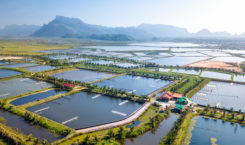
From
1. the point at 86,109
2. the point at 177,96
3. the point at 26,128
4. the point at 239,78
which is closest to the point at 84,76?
the point at 86,109

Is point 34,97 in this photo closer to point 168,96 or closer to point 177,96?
point 168,96

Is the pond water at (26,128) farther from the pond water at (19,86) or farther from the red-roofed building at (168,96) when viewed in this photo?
the red-roofed building at (168,96)

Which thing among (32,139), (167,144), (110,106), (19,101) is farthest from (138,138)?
(19,101)

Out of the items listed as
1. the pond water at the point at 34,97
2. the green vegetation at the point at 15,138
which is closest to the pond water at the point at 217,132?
the green vegetation at the point at 15,138

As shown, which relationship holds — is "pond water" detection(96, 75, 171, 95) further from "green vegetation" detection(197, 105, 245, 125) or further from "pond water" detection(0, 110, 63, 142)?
"pond water" detection(0, 110, 63, 142)

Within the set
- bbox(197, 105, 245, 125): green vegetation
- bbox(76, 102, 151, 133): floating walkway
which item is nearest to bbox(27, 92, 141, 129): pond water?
bbox(76, 102, 151, 133): floating walkway
